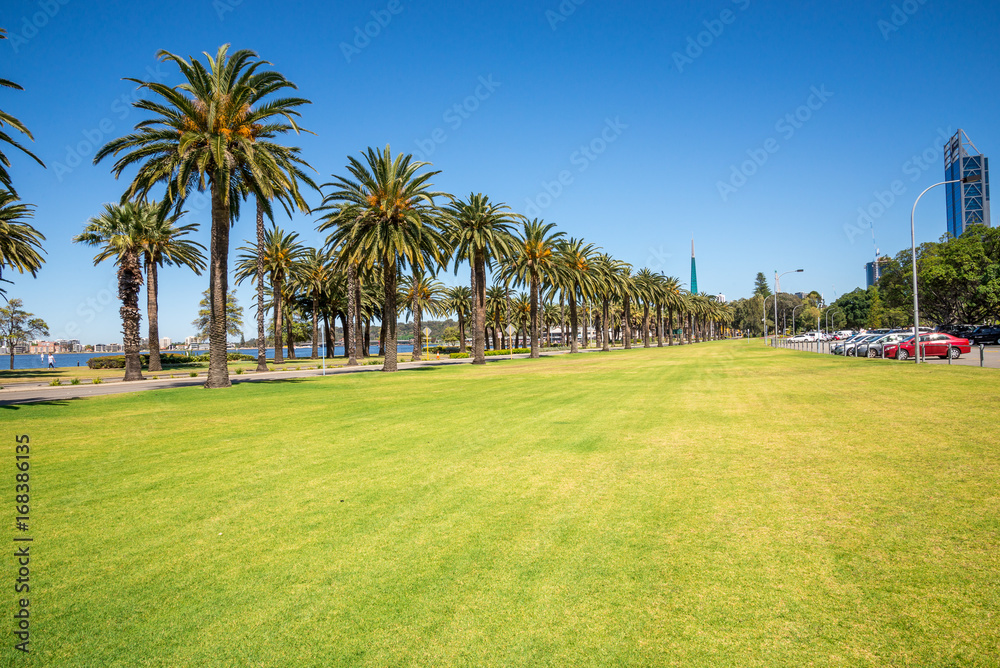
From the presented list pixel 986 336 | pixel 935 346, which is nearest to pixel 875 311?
pixel 986 336

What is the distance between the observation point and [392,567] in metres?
4.63

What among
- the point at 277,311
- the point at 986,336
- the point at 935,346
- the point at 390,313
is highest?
the point at 277,311

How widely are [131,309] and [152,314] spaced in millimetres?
13187

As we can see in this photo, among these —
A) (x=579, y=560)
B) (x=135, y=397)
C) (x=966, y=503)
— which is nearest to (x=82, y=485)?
(x=579, y=560)

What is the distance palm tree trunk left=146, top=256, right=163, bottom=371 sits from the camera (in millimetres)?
43656

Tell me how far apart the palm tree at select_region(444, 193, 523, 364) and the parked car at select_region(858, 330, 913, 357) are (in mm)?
26436

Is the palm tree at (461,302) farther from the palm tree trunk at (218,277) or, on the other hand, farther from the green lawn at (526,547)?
the green lawn at (526,547)

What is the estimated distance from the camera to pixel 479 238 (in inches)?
1695

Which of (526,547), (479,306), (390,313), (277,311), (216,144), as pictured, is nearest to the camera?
(526,547)

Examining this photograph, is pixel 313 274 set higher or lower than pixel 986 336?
higher

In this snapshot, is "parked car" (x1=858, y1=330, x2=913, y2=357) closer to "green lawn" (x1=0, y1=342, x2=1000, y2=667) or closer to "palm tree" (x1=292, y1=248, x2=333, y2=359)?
"green lawn" (x1=0, y1=342, x2=1000, y2=667)

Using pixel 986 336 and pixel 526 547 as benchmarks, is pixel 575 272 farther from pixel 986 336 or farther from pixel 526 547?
pixel 526 547

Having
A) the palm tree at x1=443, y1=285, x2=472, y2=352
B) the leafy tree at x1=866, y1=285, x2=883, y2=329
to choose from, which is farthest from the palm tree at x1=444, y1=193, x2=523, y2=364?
the leafy tree at x1=866, y1=285, x2=883, y2=329

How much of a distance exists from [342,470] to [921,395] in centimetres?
1544
